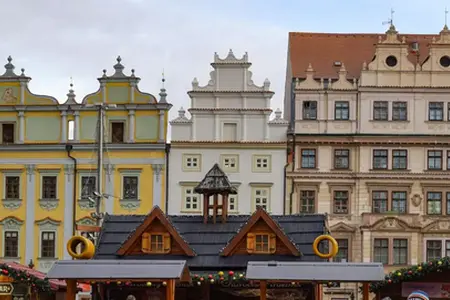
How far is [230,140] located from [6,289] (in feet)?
68.8

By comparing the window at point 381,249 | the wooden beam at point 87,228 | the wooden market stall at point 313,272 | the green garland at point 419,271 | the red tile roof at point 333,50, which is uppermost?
the red tile roof at point 333,50

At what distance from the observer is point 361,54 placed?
60094mm

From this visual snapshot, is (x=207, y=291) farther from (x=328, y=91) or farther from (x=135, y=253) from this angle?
(x=328, y=91)

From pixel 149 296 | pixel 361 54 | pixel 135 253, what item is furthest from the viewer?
pixel 361 54

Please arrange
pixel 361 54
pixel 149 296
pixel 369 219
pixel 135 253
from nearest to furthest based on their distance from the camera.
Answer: pixel 149 296
pixel 135 253
pixel 369 219
pixel 361 54

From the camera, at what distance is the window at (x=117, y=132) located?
57.4 m

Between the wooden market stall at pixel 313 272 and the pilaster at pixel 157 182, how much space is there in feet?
93.8

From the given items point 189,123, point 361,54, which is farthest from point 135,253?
point 361,54

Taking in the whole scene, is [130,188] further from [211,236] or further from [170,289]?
[170,289]

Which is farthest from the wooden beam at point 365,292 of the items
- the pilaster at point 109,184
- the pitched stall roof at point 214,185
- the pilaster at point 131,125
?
the pilaster at point 131,125

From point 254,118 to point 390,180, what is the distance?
7.10 m

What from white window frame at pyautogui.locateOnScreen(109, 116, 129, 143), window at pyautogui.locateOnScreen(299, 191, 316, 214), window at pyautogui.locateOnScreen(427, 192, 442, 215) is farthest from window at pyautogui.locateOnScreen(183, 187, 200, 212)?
window at pyautogui.locateOnScreen(427, 192, 442, 215)

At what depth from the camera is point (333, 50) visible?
60.6 meters

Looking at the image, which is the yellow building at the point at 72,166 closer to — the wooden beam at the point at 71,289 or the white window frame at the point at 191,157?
the white window frame at the point at 191,157
